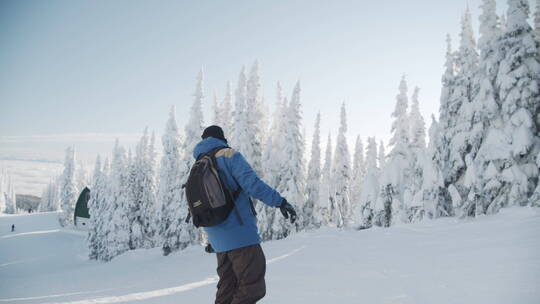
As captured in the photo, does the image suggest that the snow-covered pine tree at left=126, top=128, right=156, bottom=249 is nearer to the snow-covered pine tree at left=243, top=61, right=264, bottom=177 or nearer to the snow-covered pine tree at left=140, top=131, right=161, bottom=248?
the snow-covered pine tree at left=140, top=131, right=161, bottom=248

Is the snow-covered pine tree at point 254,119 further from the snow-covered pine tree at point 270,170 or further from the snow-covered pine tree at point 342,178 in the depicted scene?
the snow-covered pine tree at point 342,178

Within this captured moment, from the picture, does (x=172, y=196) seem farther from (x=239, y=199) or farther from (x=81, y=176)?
(x=81, y=176)

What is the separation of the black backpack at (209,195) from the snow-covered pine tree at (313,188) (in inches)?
1071

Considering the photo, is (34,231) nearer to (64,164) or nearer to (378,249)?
(64,164)

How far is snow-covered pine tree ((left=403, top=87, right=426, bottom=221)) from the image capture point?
19656mm

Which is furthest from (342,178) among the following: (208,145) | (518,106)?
(208,145)

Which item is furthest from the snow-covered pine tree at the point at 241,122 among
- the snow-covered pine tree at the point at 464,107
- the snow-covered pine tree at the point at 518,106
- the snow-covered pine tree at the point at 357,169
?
the snow-covered pine tree at the point at 357,169

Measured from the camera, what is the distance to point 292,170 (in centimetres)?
2866

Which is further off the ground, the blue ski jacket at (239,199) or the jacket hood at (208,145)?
the jacket hood at (208,145)

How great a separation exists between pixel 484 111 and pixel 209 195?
1688 centimetres

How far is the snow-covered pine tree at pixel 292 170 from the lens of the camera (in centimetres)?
2752

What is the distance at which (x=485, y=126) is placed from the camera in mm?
16141

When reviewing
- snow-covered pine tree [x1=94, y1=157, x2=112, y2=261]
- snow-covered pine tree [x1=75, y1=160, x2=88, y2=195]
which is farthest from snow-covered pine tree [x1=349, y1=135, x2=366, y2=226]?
snow-covered pine tree [x1=75, y1=160, x2=88, y2=195]

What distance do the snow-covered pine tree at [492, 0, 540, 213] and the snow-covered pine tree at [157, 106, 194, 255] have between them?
23.8 meters
